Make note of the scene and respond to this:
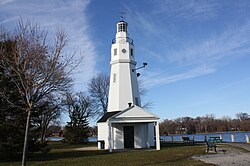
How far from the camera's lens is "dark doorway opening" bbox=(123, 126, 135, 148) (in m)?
25.2

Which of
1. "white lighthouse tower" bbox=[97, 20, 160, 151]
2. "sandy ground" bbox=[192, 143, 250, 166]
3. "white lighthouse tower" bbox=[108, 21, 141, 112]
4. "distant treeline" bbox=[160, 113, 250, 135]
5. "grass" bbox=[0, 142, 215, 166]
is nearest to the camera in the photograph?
"sandy ground" bbox=[192, 143, 250, 166]

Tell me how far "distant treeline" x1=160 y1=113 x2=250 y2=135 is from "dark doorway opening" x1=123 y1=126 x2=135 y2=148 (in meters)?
61.7

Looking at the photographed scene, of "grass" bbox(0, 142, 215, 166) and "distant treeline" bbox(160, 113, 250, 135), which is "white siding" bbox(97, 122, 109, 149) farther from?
"distant treeline" bbox(160, 113, 250, 135)

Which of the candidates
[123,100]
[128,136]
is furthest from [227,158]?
[123,100]

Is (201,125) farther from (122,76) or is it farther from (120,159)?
(120,159)

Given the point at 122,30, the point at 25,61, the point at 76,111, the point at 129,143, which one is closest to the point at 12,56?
the point at 25,61

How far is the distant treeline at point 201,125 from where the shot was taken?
88.8 meters

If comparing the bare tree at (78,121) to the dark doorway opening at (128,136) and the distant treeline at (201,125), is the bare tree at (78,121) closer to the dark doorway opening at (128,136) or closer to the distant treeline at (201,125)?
the dark doorway opening at (128,136)

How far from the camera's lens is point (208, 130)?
92.0m

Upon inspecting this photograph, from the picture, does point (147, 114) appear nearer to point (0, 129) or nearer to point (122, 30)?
point (122, 30)

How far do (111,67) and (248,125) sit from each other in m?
62.8

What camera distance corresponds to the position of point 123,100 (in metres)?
26.3

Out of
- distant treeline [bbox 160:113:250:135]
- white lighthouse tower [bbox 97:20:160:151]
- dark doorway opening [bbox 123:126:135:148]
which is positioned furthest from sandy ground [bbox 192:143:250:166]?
distant treeline [bbox 160:113:250:135]

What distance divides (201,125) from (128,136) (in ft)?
255
